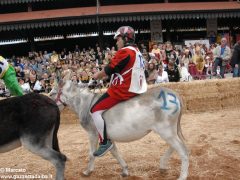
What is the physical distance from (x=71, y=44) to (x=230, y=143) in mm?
19946

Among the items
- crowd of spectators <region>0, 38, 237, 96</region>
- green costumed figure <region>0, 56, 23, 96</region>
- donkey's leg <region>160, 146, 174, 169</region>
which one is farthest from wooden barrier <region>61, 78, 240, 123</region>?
green costumed figure <region>0, 56, 23, 96</region>

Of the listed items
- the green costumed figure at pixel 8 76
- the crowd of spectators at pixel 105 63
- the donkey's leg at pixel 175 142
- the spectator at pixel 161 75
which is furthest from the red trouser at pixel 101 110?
the spectator at pixel 161 75

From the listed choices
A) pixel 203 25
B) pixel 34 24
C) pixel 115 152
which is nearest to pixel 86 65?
pixel 34 24

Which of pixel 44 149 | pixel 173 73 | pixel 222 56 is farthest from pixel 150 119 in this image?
pixel 222 56

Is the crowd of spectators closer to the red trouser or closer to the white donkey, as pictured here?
the red trouser

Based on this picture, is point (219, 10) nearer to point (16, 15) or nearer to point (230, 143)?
point (16, 15)

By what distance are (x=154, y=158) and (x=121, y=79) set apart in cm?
215

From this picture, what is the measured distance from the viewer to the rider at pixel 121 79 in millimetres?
6910

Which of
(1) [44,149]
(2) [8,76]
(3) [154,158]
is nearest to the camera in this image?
(1) [44,149]

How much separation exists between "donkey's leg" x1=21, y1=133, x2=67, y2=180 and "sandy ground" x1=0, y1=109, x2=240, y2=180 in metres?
0.82

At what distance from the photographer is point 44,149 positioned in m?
6.56

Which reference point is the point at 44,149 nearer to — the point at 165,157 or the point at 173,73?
the point at 165,157

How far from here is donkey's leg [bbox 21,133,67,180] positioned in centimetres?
649

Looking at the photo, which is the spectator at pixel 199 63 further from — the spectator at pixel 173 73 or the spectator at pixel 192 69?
the spectator at pixel 173 73
